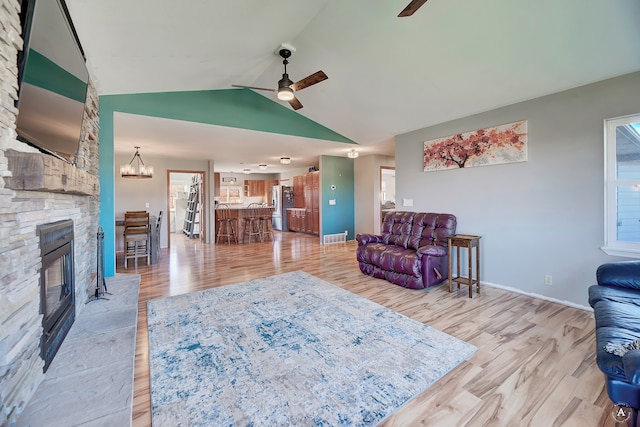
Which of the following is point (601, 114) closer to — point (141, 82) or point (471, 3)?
point (471, 3)

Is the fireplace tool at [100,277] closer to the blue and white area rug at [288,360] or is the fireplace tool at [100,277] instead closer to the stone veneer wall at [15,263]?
the blue and white area rug at [288,360]

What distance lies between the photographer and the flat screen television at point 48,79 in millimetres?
1422

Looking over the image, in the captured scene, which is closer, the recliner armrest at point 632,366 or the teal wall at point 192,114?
the recliner armrest at point 632,366

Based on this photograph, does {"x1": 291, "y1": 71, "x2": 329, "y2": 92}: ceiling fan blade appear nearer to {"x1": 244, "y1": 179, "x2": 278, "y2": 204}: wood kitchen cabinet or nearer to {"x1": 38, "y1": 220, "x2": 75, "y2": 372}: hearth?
{"x1": 38, "y1": 220, "x2": 75, "y2": 372}: hearth

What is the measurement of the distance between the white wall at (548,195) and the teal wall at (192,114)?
9.80ft

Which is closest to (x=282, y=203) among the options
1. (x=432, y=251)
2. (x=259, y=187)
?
(x=259, y=187)

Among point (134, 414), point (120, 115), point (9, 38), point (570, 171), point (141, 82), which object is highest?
point (141, 82)

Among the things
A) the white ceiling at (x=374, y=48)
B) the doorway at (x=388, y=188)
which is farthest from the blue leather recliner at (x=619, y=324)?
the doorway at (x=388, y=188)

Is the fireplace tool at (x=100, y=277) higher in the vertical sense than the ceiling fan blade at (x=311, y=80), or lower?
lower

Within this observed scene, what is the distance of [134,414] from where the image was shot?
1.58 metres

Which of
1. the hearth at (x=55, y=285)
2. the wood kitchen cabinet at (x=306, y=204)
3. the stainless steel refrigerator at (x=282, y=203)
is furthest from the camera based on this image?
the stainless steel refrigerator at (x=282, y=203)

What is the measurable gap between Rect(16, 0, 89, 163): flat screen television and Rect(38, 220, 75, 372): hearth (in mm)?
591

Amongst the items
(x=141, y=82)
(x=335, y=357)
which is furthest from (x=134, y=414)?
(x=141, y=82)

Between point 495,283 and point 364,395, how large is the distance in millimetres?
3047
